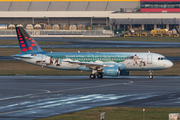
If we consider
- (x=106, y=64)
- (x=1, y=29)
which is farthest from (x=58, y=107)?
(x=1, y=29)

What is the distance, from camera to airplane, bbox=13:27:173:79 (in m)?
52.1

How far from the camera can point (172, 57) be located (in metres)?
73.4

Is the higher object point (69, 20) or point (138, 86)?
point (69, 20)

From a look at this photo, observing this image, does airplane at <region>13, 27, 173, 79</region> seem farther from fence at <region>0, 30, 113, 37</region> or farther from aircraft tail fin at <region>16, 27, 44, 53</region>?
fence at <region>0, 30, 113, 37</region>

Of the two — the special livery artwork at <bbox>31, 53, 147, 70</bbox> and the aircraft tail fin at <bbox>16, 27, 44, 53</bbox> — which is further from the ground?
the aircraft tail fin at <bbox>16, 27, 44, 53</bbox>

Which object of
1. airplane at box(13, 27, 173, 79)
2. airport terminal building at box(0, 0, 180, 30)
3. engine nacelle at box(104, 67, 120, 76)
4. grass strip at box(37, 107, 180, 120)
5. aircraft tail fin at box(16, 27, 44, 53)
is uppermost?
airport terminal building at box(0, 0, 180, 30)

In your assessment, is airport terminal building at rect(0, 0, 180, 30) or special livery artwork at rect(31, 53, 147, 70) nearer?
special livery artwork at rect(31, 53, 147, 70)

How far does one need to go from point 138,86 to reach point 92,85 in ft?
20.4

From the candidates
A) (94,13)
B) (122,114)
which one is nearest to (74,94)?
(122,114)

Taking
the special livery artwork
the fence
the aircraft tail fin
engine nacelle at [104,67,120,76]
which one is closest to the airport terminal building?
the fence

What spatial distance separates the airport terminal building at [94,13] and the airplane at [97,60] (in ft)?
329

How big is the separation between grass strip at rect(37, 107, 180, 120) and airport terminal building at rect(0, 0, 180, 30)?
410 feet

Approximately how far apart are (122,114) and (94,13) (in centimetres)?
13857

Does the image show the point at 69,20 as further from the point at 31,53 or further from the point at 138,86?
the point at 138,86
